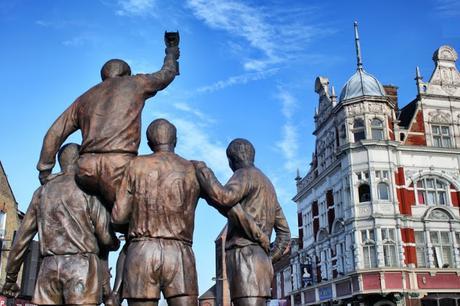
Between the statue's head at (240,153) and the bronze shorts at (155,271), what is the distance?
1674mm

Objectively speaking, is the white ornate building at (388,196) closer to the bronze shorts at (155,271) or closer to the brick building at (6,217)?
the brick building at (6,217)

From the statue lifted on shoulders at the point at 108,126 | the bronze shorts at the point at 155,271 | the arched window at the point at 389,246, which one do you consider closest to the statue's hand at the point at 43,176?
the statue lifted on shoulders at the point at 108,126

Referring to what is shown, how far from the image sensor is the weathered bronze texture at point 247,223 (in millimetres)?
5871

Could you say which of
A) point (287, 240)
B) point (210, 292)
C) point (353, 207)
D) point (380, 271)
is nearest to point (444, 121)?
point (353, 207)

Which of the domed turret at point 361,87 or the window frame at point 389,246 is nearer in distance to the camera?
the window frame at point 389,246

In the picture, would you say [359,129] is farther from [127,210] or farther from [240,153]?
[127,210]

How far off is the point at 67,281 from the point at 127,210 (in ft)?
3.11

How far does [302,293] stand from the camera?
3888 centimetres

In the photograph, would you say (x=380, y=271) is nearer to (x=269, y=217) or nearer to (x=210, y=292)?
(x=269, y=217)

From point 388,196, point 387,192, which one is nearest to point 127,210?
point 388,196

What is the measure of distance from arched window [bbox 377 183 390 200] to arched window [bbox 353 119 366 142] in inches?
124

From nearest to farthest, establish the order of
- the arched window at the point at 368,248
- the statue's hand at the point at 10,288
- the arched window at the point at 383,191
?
the statue's hand at the point at 10,288 → the arched window at the point at 368,248 → the arched window at the point at 383,191

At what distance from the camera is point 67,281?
17.4 ft

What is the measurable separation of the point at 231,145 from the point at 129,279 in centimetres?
228
